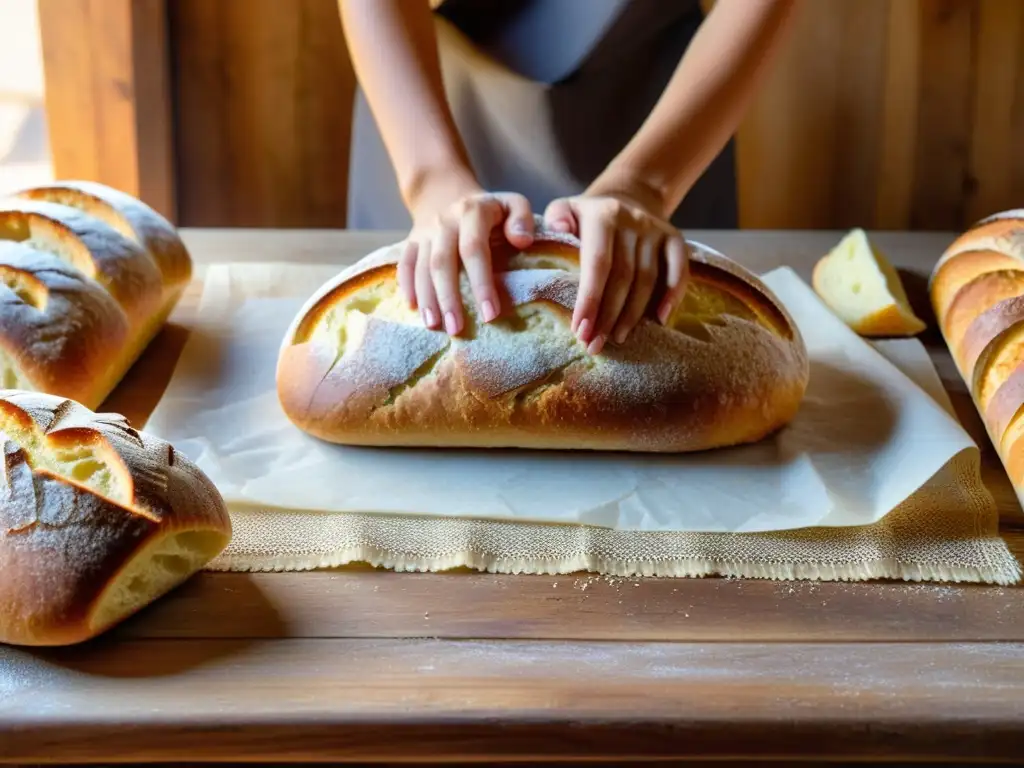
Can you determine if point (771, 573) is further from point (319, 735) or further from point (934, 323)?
point (934, 323)

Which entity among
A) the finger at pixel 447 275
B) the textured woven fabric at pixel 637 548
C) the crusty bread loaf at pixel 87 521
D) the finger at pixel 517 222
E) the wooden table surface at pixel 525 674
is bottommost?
the textured woven fabric at pixel 637 548

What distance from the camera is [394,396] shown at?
922mm

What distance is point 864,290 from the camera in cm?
125

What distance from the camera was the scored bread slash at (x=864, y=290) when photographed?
3.95ft

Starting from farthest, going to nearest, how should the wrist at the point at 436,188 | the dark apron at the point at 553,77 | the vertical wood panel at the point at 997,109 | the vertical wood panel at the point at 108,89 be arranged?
the vertical wood panel at the point at 997,109, the vertical wood panel at the point at 108,89, the dark apron at the point at 553,77, the wrist at the point at 436,188

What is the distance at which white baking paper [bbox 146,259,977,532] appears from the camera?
2.78 feet

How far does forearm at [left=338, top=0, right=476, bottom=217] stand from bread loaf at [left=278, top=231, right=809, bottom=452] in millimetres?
225

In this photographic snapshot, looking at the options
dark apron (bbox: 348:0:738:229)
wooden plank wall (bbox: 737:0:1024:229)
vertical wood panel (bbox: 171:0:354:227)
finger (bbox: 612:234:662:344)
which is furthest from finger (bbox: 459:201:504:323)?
wooden plank wall (bbox: 737:0:1024:229)

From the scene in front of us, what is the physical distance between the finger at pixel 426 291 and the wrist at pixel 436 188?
0.27 ft

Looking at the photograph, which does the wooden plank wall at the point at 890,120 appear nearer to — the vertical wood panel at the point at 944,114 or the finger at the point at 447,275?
the vertical wood panel at the point at 944,114

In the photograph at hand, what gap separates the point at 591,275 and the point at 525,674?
1.26 feet

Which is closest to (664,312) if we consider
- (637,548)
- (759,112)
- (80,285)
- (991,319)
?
(637,548)

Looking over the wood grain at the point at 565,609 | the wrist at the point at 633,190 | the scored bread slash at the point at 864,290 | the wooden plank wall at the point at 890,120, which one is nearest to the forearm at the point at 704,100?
the wrist at the point at 633,190

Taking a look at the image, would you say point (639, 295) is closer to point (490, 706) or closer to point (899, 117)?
point (490, 706)
